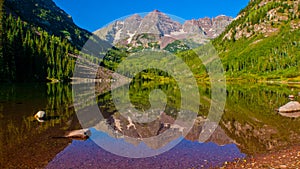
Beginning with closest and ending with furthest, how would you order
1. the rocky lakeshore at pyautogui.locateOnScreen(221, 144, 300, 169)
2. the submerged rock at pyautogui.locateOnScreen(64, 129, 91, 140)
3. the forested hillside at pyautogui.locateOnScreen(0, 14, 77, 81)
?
the rocky lakeshore at pyautogui.locateOnScreen(221, 144, 300, 169) < the submerged rock at pyautogui.locateOnScreen(64, 129, 91, 140) < the forested hillside at pyautogui.locateOnScreen(0, 14, 77, 81)

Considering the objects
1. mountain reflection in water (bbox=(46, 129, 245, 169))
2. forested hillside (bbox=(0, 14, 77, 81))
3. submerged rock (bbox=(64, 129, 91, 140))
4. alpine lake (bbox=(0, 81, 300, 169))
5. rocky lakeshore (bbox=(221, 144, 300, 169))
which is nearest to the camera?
rocky lakeshore (bbox=(221, 144, 300, 169))

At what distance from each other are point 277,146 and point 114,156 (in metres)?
13.7

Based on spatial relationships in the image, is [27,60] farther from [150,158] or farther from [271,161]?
[271,161]

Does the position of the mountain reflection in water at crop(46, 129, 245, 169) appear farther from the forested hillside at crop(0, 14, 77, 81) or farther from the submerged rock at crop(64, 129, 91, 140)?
the forested hillside at crop(0, 14, 77, 81)

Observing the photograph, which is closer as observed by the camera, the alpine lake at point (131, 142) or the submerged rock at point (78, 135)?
the alpine lake at point (131, 142)

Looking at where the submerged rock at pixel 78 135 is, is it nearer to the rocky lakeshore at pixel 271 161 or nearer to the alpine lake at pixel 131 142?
the alpine lake at pixel 131 142

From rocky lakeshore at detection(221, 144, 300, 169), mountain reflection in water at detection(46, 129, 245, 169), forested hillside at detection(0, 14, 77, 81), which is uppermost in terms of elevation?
forested hillside at detection(0, 14, 77, 81)

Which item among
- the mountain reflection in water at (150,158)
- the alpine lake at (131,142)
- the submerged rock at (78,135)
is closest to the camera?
the mountain reflection in water at (150,158)

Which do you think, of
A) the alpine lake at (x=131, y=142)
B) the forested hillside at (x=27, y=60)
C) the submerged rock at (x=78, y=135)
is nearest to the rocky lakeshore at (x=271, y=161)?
the alpine lake at (x=131, y=142)

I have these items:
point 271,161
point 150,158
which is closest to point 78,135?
point 150,158

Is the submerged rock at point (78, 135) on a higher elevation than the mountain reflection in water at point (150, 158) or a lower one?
higher

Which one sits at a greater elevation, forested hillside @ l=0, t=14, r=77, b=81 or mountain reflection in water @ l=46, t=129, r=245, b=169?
forested hillside @ l=0, t=14, r=77, b=81

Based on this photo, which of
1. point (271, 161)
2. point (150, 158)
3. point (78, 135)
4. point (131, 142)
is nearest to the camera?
point (271, 161)

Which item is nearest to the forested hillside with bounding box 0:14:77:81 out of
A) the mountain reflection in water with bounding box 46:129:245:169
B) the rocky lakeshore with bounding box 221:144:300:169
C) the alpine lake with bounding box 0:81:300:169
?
the alpine lake with bounding box 0:81:300:169
